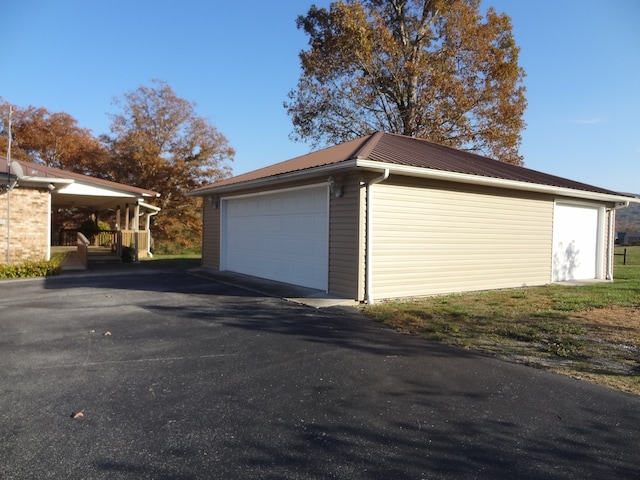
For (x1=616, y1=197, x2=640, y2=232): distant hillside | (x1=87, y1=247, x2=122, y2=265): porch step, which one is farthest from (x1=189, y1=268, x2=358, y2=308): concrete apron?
(x1=616, y1=197, x2=640, y2=232): distant hillside

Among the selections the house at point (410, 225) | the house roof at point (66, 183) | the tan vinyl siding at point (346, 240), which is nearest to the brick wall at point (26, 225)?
the house roof at point (66, 183)

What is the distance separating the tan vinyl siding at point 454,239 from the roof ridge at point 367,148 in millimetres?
693

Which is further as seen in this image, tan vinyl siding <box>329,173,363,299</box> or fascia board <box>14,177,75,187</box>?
fascia board <box>14,177,75,187</box>

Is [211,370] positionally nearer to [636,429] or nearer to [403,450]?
[403,450]

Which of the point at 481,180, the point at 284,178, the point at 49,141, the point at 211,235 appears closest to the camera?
the point at 481,180

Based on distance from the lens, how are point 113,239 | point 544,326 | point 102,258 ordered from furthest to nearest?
point 113,239 < point 102,258 < point 544,326

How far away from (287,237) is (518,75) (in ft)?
53.6

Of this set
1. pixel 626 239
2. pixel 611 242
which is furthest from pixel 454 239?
pixel 626 239

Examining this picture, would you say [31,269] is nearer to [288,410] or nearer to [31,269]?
[31,269]

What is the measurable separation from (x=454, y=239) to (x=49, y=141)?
30.5 metres

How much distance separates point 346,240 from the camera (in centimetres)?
915

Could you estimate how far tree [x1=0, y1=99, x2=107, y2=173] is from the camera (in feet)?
101

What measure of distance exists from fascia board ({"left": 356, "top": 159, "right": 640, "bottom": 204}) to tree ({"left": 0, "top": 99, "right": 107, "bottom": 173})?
26.9m

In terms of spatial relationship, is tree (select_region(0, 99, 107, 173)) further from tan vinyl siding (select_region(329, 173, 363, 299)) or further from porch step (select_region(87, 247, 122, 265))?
tan vinyl siding (select_region(329, 173, 363, 299))
